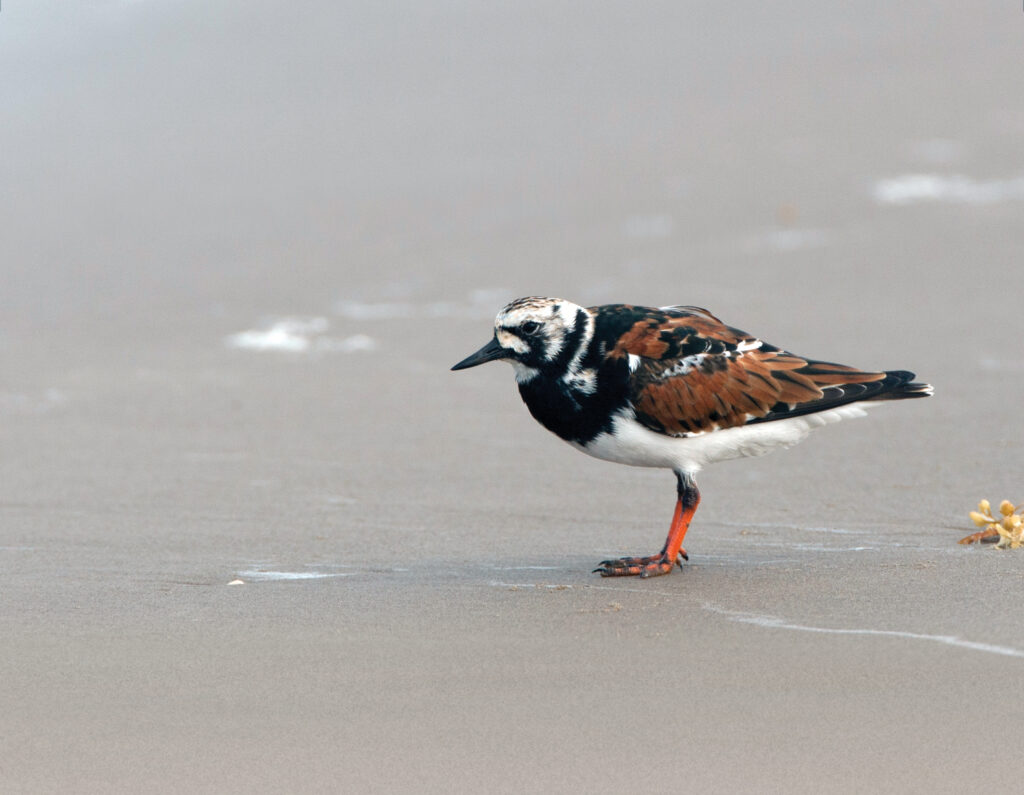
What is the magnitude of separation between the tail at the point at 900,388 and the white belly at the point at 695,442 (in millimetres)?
123

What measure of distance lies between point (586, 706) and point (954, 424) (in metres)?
4.96

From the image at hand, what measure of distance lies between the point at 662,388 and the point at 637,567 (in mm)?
698

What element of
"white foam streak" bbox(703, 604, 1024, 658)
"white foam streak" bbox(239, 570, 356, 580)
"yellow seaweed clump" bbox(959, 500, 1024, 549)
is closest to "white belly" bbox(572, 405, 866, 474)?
"yellow seaweed clump" bbox(959, 500, 1024, 549)

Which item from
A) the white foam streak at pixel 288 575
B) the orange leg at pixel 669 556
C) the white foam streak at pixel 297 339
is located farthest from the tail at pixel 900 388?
the white foam streak at pixel 297 339

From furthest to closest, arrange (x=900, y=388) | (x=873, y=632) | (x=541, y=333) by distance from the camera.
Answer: (x=900, y=388) < (x=541, y=333) < (x=873, y=632)

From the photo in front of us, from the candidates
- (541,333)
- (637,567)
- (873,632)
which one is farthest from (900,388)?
(873,632)

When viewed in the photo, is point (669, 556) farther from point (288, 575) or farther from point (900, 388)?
point (288, 575)

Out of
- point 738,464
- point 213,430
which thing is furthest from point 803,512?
point 213,430

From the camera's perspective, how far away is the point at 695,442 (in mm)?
5238

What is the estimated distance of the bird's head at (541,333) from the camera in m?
5.14

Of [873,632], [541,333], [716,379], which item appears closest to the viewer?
[873,632]

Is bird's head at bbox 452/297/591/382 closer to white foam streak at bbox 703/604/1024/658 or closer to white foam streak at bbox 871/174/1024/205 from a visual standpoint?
white foam streak at bbox 703/604/1024/658

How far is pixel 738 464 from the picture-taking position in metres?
7.47

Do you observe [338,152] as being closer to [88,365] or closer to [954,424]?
[88,365]
